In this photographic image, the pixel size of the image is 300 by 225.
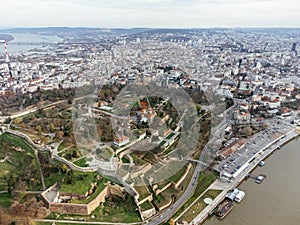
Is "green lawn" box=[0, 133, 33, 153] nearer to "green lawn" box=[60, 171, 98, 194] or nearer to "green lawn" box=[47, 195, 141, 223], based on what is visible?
"green lawn" box=[60, 171, 98, 194]

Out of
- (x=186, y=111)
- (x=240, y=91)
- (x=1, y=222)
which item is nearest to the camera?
(x=1, y=222)

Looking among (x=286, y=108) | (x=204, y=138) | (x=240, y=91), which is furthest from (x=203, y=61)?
(x=204, y=138)

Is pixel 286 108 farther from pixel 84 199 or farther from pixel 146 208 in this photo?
pixel 84 199

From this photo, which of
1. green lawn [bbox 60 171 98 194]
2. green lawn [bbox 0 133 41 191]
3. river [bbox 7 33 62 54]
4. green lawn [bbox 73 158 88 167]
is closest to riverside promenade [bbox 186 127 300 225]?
green lawn [bbox 60 171 98 194]

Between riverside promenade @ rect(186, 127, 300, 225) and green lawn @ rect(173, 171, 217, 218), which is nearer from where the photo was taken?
riverside promenade @ rect(186, 127, 300, 225)

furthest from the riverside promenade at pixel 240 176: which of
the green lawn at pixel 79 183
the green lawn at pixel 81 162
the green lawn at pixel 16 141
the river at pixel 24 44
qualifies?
the river at pixel 24 44

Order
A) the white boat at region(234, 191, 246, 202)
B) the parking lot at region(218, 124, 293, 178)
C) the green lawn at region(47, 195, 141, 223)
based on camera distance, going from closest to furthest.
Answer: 1. the green lawn at region(47, 195, 141, 223)
2. the white boat at region(234, 191, 246, 202)
3. the parking lot at region(218, 124, 293, 178)
